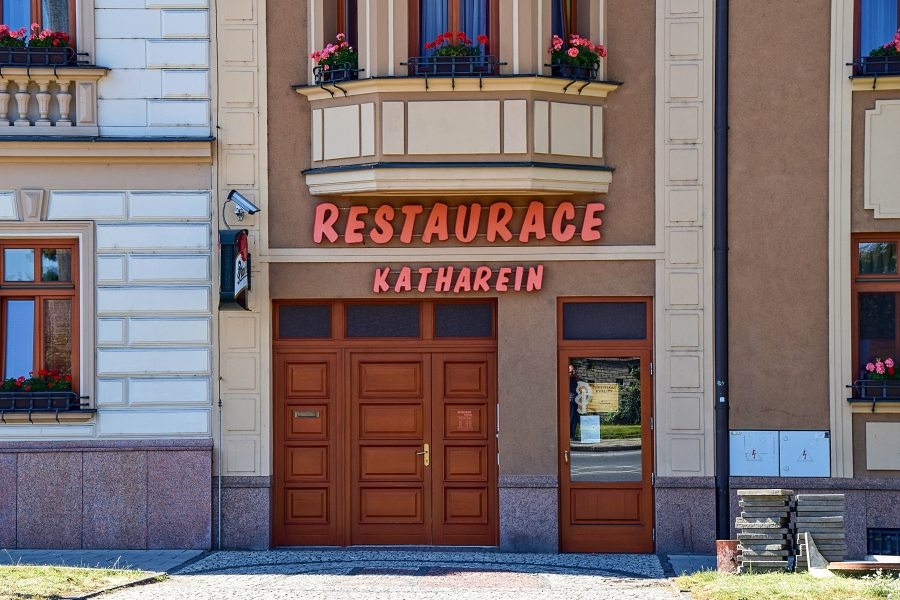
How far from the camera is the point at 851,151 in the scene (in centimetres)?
1509

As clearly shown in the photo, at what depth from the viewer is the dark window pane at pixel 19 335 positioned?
15.6 meters

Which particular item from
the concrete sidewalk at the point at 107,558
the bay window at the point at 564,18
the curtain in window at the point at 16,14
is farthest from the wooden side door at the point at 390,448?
the curtain in window at the point at 16,14

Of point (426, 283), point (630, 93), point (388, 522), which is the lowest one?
point (388, 522)

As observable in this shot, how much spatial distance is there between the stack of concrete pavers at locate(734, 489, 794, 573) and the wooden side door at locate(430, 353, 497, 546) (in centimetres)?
358

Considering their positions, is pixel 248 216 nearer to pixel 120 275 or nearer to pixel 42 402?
→ pixel 120 275

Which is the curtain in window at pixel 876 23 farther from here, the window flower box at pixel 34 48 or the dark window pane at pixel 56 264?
the dark window pane at pixel 56 264

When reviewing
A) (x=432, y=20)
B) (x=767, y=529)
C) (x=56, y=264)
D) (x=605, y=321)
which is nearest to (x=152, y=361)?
(x=56, y=264)

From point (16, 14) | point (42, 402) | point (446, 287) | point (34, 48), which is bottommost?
point (42, 402)

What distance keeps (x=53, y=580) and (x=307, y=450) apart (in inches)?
153

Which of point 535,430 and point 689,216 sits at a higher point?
point 689,216

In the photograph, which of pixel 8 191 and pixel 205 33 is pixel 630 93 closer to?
pixel 205 33

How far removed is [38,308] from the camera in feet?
51.2

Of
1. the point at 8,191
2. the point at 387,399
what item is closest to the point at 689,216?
the point at 387,399

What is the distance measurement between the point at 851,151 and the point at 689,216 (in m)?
1.86
